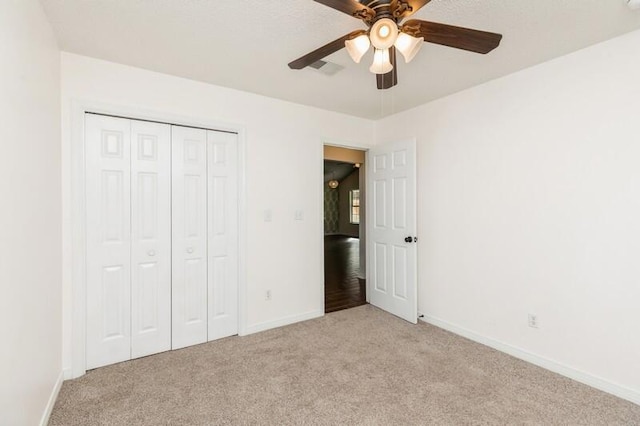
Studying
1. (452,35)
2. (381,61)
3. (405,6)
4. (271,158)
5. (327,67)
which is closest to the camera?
(405,6)

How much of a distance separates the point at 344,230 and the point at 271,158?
9.54 m

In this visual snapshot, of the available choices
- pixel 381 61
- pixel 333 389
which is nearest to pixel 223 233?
pixel 333 389

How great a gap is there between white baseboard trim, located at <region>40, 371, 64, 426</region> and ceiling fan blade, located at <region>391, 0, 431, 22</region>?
9.42 ft

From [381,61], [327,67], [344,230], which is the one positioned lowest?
[344,230]

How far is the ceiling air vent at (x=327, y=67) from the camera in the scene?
8.03 ft

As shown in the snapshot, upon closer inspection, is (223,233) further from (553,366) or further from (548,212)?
(553,366)

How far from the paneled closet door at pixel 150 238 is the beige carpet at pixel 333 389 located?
22 centimetres

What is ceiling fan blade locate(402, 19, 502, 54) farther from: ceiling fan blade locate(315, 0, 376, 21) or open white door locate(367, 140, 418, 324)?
open white door locate(367, 140, 418, 324)

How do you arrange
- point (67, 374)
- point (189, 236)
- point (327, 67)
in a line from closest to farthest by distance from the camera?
point (67, 374) → point (327, 67) → point (189, 236)

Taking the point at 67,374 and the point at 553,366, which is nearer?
the point at 67,374

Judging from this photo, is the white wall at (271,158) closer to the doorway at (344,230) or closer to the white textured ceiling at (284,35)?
the white textured ceiling at (284,35)

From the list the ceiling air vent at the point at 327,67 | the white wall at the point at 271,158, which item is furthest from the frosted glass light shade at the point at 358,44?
the white wall at the point at 271,158

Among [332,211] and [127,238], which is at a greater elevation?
[332,211]

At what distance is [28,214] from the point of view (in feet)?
5.24
